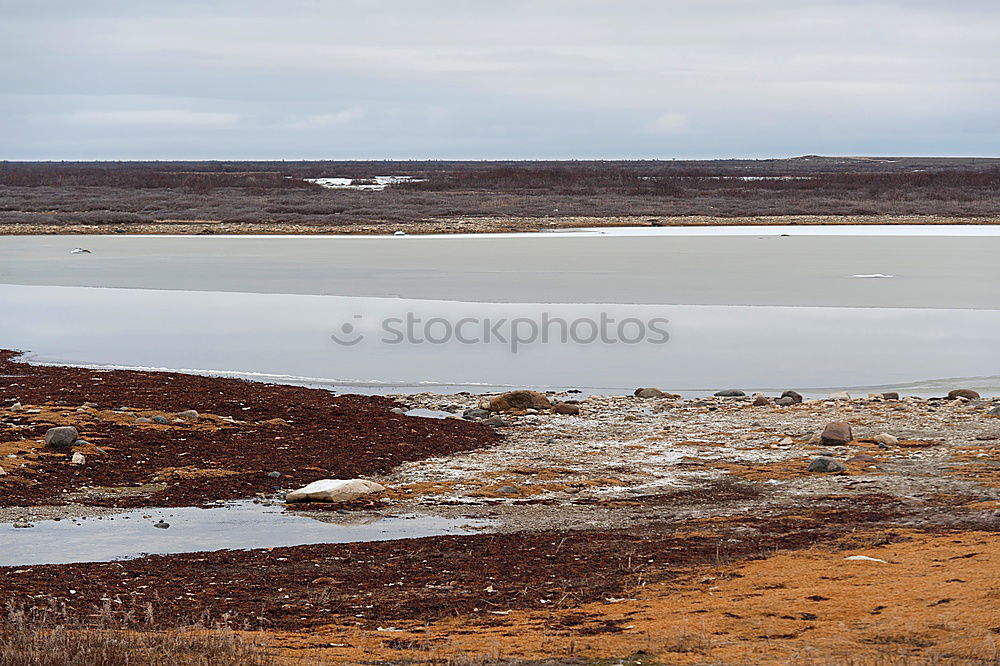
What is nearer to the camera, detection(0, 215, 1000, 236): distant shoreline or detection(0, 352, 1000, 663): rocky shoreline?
detection(0, 352, 1000, 663): rocky shoreline

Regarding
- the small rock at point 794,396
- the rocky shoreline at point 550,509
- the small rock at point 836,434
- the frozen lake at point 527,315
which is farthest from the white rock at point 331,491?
the small rock at point 794,396

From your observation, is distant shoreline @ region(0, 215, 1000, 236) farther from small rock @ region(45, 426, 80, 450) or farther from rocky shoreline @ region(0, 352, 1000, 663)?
small rock @ region(45, 426, 80, 450)


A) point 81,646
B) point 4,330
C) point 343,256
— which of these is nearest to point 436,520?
point 81,646

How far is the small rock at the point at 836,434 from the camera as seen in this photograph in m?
11.3

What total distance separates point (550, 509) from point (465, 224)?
41.3 m

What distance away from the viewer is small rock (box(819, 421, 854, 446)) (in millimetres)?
11312

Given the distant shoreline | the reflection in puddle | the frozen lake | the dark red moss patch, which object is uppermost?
the distant shoreline

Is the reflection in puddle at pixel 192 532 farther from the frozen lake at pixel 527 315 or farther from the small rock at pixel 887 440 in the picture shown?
the frozen lake at pixel 527 315

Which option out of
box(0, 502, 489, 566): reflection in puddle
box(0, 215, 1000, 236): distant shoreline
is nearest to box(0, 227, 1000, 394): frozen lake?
box(0, 502, 489, 566): reflection in puddle

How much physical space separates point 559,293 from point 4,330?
32.9 feet

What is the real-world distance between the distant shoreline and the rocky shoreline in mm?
32787

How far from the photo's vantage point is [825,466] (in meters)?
10.3

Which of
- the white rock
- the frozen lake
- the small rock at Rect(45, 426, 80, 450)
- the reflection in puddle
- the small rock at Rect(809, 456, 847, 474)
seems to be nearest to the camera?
the reflection in puddle

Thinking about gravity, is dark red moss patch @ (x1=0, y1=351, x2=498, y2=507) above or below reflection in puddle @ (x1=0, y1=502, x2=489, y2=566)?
above
